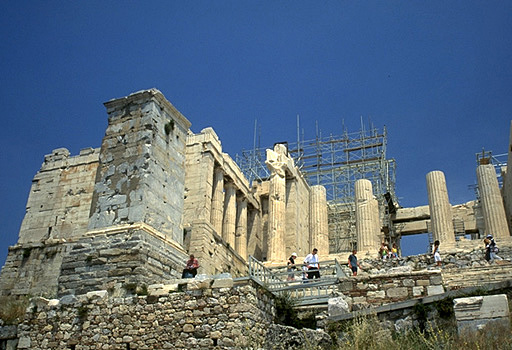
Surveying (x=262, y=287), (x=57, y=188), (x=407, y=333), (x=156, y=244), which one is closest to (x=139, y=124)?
(x=156, y=244)

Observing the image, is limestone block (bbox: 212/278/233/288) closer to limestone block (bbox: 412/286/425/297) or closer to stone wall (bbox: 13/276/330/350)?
stone wall (bbox: 13/276/330/350)

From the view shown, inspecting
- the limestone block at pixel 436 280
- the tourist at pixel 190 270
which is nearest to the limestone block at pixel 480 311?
the limestone block at pixel 436 280

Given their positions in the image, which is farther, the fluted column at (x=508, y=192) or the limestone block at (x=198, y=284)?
the fluted column at (x=508, y=192)

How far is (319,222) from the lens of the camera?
30281 millimetres

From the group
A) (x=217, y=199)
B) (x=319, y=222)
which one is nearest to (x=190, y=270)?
(x=217, y=199)

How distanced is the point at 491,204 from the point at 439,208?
97.6 inches

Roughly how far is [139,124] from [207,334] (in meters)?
6.27

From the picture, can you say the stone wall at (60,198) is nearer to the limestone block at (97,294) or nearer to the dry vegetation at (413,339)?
the limestone block at (97,294)

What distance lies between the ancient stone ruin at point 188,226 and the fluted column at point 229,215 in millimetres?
63

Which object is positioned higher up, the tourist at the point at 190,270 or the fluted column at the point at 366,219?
the fluted column at the point at 366,219

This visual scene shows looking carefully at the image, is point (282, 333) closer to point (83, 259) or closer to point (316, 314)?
point (316, 314)

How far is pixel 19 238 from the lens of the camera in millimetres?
27328

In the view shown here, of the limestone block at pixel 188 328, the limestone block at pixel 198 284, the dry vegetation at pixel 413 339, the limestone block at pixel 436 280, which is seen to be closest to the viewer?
the dry vegetation at pixel 413 339

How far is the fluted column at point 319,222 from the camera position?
1172 inches
